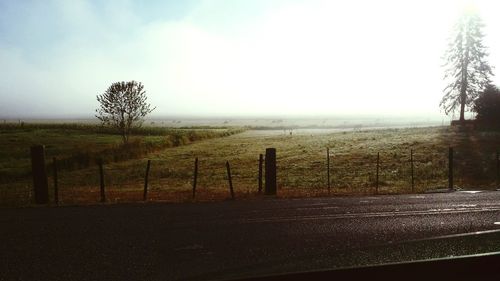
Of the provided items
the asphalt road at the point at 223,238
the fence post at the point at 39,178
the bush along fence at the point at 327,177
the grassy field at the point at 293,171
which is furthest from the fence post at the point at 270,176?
the fence post at the point at 39,178

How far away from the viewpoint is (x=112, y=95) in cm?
6256

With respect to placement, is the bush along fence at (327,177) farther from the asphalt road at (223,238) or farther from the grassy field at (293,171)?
the asphalt road at (223,238)

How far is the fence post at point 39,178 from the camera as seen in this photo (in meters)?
16.7

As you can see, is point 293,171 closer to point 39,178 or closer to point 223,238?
point 39,178

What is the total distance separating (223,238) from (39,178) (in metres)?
9.26

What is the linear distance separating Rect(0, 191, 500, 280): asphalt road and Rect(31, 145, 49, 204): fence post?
6.67ft

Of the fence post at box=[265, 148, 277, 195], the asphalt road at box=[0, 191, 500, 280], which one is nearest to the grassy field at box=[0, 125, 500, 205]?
the fence post at box=[265, 148, 277, 195]

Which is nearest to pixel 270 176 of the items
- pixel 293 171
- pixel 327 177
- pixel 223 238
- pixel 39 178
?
pixel 39 178

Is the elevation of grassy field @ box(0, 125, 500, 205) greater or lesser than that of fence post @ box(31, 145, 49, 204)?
lesser

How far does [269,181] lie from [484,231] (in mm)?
10279

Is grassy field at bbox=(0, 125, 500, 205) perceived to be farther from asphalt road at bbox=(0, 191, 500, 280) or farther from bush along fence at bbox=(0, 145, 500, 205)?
asphalt road at bbox=(0, 191, 500, 280)

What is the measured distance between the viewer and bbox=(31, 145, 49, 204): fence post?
16.7 metres

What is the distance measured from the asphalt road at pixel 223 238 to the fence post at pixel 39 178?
2.03m

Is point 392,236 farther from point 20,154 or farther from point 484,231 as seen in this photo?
point 20,154
